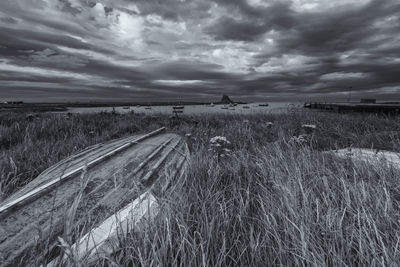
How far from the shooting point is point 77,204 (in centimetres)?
111

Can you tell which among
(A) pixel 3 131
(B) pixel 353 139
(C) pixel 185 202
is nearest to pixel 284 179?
(C) pixel 185 202

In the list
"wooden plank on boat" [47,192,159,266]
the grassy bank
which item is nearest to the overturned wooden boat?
"wooden plank on boat" [47,192,159,266]

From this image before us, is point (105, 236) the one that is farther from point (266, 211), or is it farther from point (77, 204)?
point (266, 211)

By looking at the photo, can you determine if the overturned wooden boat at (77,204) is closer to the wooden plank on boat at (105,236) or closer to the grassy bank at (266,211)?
the wooden plank on boat at (105,236)

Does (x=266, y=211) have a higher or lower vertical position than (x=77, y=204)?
lower

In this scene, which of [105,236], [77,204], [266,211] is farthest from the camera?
[266,211]

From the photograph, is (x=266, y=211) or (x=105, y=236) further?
(x=266, y=211)

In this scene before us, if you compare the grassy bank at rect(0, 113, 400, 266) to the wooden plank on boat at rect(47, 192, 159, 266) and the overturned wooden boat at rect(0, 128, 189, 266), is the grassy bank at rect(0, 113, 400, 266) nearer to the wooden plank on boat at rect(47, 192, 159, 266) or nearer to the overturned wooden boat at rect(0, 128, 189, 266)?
the wooden plank on boat at rect(47, 192, 159, 266)

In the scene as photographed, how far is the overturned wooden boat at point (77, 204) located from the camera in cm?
144

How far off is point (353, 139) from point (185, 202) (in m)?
5.93

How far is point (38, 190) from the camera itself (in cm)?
225

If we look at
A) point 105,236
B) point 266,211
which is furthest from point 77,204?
point 266,211

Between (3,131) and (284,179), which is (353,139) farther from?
(3,131)

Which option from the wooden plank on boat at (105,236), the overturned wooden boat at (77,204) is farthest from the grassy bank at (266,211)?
the overturned wooden boat at (77,204)
